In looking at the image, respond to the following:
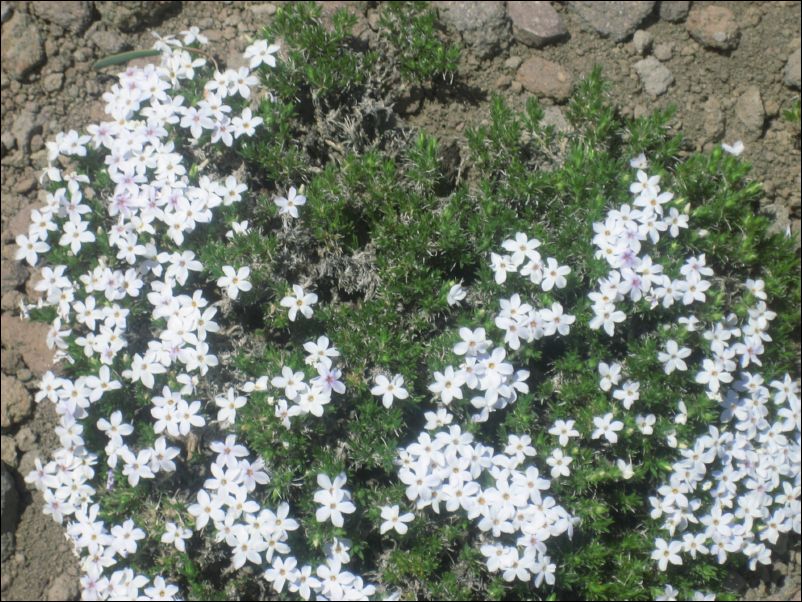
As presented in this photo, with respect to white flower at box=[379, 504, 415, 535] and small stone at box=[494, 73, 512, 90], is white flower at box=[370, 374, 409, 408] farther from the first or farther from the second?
small stone at box=[494, 73, 512, 90]

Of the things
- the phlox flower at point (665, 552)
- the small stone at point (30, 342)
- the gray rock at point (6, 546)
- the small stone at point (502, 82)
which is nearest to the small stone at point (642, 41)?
the small stone at point (502, 82)

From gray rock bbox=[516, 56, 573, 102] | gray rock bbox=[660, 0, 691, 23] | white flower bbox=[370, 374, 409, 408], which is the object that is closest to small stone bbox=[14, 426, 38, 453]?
white flower bbox=[370, 374, 409, 408]

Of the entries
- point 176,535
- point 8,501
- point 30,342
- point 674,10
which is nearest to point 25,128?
point 30,342

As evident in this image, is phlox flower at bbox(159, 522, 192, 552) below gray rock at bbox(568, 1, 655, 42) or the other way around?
below

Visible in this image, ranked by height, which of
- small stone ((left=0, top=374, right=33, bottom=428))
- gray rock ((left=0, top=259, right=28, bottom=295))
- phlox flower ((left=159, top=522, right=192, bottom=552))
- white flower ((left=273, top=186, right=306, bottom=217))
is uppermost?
white flower ((left=273, top=186, right=306, bottom=217))

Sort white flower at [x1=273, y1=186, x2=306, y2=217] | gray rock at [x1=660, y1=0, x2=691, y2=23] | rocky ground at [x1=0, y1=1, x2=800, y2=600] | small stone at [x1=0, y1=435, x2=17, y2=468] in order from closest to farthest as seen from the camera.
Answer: white flower at [x1=273, y1=186, x2=306, y2=217]
small stone at [x1=0, y1=435, x2=17, y2=468]
rocky ground at [x1=0, y1=1, x2=800, y2=600]
gray rock at [x1=660, y1=0, x2=691, y2=23]

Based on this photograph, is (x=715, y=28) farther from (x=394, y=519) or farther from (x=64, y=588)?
(x=64, y=588)
